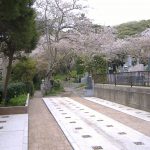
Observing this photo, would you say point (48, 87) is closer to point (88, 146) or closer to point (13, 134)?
point (13, 134)

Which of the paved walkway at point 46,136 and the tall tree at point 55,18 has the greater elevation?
the tall tree at point 55,18

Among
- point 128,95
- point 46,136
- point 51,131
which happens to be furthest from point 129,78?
point 46,136

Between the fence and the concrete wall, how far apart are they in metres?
0.34

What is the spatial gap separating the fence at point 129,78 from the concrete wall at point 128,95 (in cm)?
34

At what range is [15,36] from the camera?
434 inches

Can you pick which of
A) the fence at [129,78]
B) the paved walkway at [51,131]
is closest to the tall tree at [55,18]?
the fence at [129,78]

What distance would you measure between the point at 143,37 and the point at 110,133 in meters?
33.9

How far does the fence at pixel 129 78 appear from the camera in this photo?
48.1 ft

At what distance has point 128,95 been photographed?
1620 centimetres

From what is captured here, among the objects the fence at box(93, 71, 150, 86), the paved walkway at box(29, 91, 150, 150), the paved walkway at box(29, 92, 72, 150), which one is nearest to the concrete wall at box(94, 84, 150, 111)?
the fence at box(93, 71, 150, 86)

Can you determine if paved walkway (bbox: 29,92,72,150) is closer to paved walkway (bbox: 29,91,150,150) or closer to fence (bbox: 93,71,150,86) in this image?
paved walkway (bbox: 29,91,150,150)

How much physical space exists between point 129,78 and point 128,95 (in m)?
0.96

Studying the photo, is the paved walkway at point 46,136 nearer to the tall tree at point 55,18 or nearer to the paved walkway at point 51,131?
the paved walkway at point 51,131

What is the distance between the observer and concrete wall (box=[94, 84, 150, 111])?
1394cm
